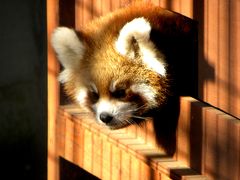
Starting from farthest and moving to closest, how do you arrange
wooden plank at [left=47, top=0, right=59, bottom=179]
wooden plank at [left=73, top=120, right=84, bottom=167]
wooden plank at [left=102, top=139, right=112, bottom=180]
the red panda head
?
wooden plank at [left=47, top=0, right=59, bottom=179], wooden plank at [left=73, top=120, right=84, bottom=167], wooden plank at [left=102, top=139, right=112, bottom=180], the red panda head

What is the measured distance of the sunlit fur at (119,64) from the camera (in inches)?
157

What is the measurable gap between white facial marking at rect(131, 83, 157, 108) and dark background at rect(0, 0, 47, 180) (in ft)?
11.5

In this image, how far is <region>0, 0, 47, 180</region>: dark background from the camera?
7.41 meters

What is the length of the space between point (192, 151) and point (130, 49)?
0.65 meters

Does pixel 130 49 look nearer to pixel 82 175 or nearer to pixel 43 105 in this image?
pixel 82 175

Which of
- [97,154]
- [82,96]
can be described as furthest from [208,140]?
[97,154]

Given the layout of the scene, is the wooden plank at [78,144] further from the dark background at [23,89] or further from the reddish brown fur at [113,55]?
the dark background at [23,89]

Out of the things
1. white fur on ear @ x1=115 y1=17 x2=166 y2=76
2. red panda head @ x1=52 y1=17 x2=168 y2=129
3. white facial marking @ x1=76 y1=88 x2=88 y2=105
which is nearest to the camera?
white fur on ear @ x1=115 y1=17 x2=166 y2=76

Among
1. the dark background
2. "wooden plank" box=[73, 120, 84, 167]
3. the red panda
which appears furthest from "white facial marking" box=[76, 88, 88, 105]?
the dark background

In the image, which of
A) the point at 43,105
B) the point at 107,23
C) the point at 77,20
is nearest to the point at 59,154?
the point at 77,20

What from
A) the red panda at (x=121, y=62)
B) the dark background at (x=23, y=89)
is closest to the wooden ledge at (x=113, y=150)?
the red panda at (x=121, y=62)

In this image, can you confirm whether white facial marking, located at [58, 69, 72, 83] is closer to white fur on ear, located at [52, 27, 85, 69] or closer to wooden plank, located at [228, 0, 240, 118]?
white fur on ear, located at [52, 27, 85, 69]

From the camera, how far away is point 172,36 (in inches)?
163

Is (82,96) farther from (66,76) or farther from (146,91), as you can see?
(146,91)
